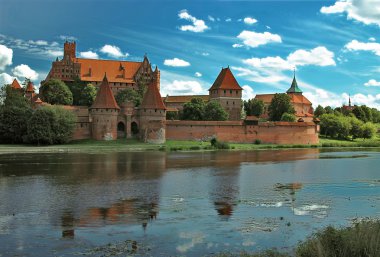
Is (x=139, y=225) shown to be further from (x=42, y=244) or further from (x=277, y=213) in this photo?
(x=277, y=213)

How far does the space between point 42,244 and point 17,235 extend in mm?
1097

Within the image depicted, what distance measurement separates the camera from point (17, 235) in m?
10.7

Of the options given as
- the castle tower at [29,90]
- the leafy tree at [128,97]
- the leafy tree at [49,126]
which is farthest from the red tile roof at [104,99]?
the castle tower at [29,90]

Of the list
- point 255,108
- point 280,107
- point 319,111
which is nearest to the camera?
point 280,107

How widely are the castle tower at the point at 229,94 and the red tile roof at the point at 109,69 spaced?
12.0 metres

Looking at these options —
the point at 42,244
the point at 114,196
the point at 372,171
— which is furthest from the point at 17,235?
the point at 372,171

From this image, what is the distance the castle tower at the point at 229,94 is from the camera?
60.4m

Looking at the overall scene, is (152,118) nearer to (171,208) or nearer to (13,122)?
(13,122)

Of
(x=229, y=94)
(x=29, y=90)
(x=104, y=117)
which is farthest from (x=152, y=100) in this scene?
(x=29, y=90)

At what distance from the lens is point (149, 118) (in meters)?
46.1

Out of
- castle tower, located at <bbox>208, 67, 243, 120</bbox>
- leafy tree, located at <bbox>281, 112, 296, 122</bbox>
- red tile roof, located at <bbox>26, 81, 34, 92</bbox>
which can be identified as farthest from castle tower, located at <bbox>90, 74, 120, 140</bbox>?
leafy tree, located at <bbox>281, 112, 296, 122</bbox>

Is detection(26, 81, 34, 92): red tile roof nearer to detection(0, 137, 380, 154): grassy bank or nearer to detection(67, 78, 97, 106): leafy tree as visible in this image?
detection(67, 78, 97, 106): leafy tree

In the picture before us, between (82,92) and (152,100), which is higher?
(82,92)

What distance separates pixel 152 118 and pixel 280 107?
2211cm
